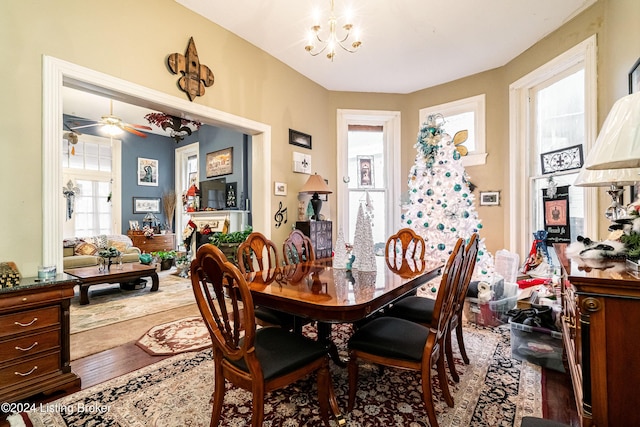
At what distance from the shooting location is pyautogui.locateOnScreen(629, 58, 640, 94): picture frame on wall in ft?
6.57

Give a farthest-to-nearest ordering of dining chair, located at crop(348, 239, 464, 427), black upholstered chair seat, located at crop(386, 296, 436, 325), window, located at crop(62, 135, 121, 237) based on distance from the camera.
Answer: window, located at crop(62, 135, 121, 237) → black upholstered chair seat, located at crop(386, 296, 436, 325) → dining chair, located at crop(348, 239, 464, 427)

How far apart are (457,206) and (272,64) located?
3.05 metres

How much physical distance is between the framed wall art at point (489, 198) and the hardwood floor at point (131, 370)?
2519 millimetres

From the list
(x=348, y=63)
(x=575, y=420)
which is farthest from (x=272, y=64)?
(x=575, y=420)

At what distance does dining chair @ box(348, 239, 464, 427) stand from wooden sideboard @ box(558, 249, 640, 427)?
512mm

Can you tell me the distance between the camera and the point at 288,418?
5.24 ft

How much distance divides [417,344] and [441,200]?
2.69 m

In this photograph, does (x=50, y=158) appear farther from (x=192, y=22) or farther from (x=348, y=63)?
(x=348, y=63)

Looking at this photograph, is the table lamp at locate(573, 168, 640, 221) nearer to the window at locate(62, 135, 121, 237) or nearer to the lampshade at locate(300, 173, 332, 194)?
the lampshade at locate(300, 173, 332, 194)

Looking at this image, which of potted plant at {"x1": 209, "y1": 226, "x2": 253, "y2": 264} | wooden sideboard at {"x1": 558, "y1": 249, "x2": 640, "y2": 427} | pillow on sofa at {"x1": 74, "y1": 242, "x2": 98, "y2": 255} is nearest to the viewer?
wooden sideboard at {"x1": 558, "y1": 249, "x2": 640, "y2": 427}

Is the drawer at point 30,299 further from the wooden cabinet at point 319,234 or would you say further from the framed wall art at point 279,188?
the wooden cabinet at point 319,234

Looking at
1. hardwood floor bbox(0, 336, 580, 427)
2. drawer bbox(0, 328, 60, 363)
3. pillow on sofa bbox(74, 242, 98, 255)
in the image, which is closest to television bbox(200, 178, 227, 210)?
pillow on sofa bbox(74, 242, 98, 255)

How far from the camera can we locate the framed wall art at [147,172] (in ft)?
24.5

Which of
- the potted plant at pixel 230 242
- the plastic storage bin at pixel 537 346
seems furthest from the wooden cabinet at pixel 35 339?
the plastic storage bin at pixel 537 346
